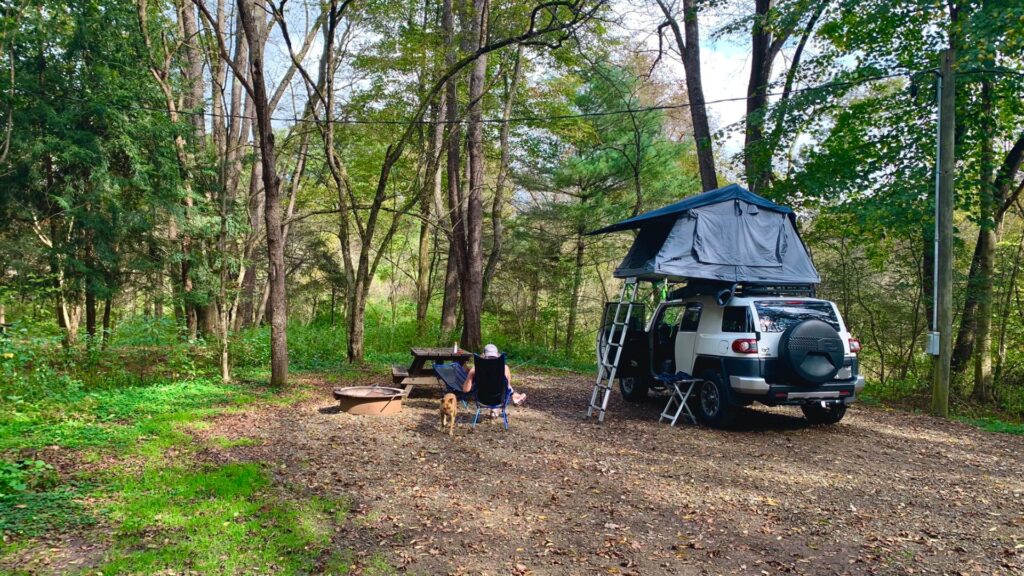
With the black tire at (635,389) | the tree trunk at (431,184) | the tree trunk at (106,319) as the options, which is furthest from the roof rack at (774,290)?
the tree trunk at (106,319)

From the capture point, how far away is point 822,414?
757 cm

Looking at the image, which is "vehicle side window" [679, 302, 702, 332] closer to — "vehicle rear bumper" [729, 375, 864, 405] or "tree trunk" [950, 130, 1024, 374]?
"vehicle rear bumper" [729, 375, 864, 405]

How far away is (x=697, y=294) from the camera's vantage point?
25.5 feet

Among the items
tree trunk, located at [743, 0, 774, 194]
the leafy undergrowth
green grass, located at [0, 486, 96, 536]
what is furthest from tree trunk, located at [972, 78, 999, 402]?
green grass, located at [0, 486, 96, 536]

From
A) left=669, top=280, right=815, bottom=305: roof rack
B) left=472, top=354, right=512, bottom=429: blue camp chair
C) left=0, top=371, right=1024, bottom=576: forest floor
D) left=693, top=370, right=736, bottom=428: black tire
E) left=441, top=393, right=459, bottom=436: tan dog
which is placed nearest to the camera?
left=0, top=371, right=1024, bottom=576: forest floor

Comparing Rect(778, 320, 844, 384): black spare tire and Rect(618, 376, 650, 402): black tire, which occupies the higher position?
Rect(778, 320, 844, 384): black spare tire

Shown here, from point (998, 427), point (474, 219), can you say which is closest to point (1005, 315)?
point (998, 427)

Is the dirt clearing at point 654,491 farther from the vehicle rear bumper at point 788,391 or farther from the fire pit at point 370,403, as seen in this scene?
the vehicle rear bumper at point 788,391

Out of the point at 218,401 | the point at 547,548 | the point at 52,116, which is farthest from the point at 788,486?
the point at 52,116

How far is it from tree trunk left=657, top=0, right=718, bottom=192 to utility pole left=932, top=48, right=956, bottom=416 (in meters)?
5.24

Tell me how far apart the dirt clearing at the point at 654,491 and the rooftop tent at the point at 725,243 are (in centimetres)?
204

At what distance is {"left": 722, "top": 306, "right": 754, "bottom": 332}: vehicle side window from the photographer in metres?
6.80

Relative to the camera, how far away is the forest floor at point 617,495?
3590 millimetres

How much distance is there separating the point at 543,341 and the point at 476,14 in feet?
39.5
